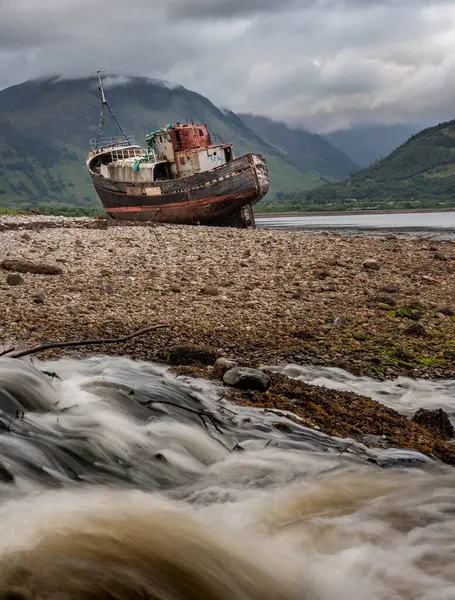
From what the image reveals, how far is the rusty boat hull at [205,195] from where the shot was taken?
40812 millimetres

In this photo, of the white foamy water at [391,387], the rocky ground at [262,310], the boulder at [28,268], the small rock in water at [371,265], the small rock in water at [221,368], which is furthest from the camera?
the small rock in water at [371,265]

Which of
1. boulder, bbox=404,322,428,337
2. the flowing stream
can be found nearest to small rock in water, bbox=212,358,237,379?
the flowing stream

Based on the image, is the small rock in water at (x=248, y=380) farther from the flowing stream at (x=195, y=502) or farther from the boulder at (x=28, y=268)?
the boulder at (x=28, y=268)

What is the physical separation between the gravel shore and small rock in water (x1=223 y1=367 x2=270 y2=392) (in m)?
1.26

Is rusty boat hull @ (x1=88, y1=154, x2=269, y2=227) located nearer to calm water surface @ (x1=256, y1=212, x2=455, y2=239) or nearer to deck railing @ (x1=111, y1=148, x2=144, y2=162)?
deck railing @ (x1=111, y1=148, x2=144, y2=162)

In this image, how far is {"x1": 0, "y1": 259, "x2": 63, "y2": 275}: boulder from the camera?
14922 mm

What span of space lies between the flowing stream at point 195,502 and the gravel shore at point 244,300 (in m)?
2.73

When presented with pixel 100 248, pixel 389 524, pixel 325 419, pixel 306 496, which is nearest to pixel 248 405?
pixel 325 419

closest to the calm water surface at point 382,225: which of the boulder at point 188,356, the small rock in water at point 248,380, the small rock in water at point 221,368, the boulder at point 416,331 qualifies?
the boulder at point 416,331

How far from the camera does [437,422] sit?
813 cm

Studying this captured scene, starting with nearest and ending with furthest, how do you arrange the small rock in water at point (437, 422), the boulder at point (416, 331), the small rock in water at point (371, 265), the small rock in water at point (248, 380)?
the small rock in water at point (437, 422), the small rock in water at point (248, 380), the boulder at point (416, 331), the small rock in water at point (371, 265)

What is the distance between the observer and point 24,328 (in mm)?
10484

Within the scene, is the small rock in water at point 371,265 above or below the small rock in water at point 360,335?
above

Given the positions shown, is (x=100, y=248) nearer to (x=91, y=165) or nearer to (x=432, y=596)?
(x=432, y=596)
